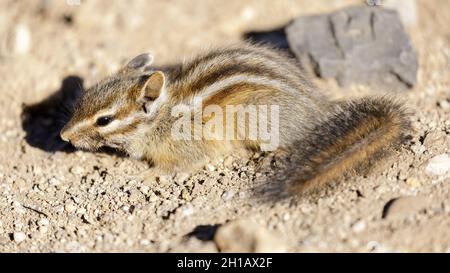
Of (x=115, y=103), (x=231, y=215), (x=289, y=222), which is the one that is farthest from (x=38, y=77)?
(x=289, y=222)

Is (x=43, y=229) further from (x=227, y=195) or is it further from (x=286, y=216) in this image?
(x=286, y=216)

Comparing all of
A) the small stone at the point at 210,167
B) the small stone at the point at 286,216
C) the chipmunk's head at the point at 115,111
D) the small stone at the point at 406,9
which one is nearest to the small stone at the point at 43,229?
the chipmunk's head at the point at 115,111

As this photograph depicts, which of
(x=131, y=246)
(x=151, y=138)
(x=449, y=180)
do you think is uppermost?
(x=151, y=138)

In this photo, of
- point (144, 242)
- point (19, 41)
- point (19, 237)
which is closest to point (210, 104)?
point (144, 242)

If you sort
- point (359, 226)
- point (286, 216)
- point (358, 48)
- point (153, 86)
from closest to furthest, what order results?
point (359, 226), point (286, 216), point (153, 86), point (358, 48)

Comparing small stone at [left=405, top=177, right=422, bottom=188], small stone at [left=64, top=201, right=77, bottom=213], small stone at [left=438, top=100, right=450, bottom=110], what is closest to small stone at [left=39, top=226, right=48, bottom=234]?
small stone at [left=64, top=201, right=77, bottom=213]

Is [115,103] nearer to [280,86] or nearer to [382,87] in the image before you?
[280,86]

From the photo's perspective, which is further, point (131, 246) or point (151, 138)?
point (151, 138)
